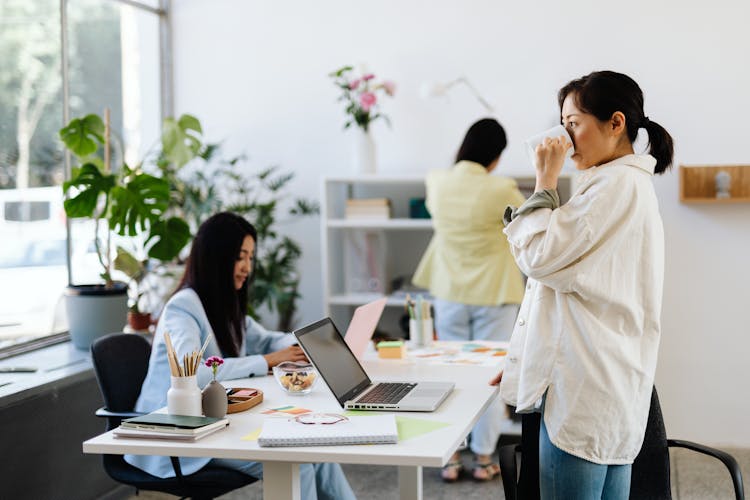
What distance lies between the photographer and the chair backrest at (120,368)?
9.45 feet

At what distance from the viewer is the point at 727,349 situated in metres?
4.60

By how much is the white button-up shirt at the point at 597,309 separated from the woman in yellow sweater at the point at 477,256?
1.96 metres

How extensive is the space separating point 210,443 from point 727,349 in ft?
10.8

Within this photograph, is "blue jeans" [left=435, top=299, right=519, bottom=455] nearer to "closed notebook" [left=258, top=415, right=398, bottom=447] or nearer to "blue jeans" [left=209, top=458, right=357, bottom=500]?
"blue jeans" [left=209, top=458, right=357, bottom=500]

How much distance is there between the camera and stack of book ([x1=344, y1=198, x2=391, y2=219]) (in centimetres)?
472

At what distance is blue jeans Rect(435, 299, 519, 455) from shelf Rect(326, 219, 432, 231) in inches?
21.2

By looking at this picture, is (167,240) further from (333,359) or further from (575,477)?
(575,477)

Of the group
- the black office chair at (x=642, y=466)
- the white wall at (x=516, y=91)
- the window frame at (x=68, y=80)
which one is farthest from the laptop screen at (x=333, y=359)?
the white wall at (x=516, y=91)

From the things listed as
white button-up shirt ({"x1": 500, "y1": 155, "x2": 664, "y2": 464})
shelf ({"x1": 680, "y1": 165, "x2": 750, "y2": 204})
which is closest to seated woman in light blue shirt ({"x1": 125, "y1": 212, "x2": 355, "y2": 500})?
white button-up shirt ({"x1": 500, "y1": 155, "x2": 664, "y2": 464})

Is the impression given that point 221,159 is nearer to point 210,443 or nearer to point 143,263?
point 143,263

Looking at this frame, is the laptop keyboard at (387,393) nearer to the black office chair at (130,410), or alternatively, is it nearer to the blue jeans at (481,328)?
the black office chair at (130,410)

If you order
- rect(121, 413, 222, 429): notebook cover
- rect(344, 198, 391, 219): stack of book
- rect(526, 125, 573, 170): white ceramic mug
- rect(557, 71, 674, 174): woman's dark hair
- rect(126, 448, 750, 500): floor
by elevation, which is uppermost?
rect(557, 71, 674, 174): woman's dark hair

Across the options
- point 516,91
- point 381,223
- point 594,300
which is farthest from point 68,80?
point 594,300

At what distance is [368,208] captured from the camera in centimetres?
474
